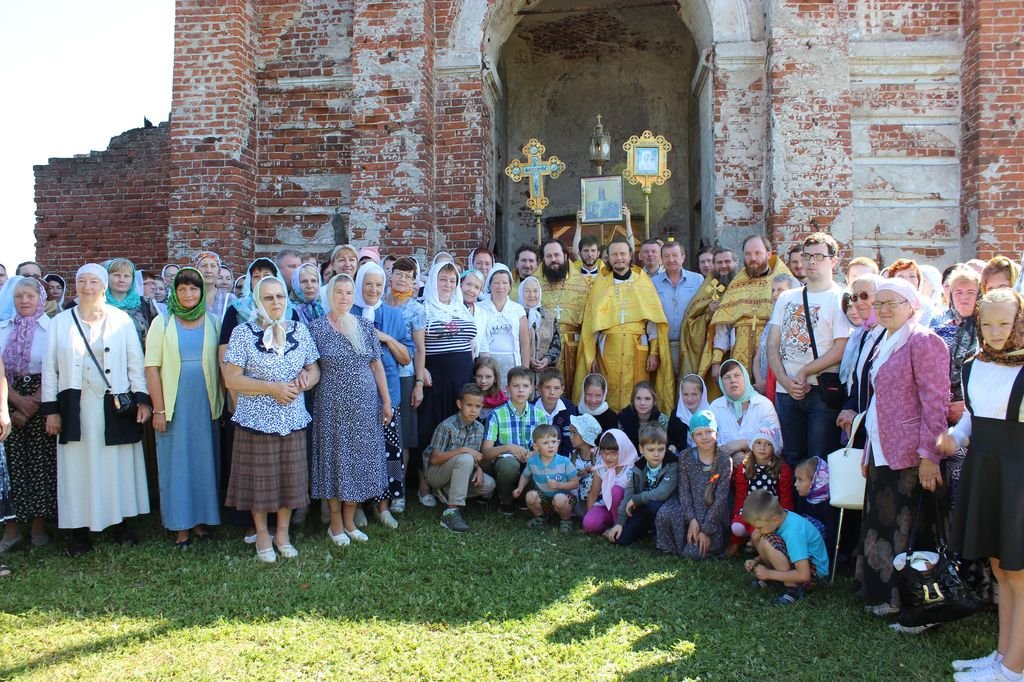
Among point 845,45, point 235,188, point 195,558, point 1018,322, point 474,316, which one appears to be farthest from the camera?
point 235,188

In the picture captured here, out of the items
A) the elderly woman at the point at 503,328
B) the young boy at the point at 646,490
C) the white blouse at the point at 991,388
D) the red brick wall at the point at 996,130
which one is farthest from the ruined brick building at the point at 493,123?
the white blouse at the point at 991,388

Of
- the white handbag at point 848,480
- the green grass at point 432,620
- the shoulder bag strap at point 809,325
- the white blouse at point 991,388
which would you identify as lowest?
the green grass at point 432,620

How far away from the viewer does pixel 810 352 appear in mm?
5207

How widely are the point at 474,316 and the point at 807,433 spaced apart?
254cm

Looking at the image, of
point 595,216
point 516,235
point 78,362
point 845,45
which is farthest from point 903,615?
point 516,235

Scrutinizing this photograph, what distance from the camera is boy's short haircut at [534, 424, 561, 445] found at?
5.65 m

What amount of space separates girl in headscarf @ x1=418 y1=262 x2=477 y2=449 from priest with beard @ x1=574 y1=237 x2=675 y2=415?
3.67 feet

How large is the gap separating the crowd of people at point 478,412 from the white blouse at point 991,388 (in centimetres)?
14

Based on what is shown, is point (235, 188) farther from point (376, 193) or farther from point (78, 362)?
point (78, 362)

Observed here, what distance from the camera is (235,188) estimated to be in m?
8.77

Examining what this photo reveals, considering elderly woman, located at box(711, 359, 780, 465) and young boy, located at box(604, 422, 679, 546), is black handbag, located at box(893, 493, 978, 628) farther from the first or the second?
young boy, located at box(604, 422, 679, 546)

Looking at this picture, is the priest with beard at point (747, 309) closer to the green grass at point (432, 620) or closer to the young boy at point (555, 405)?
the young boy at point (555, 405)

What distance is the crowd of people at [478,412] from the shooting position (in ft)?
13.4

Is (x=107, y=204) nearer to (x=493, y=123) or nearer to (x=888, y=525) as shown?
(x=493, y=123)
